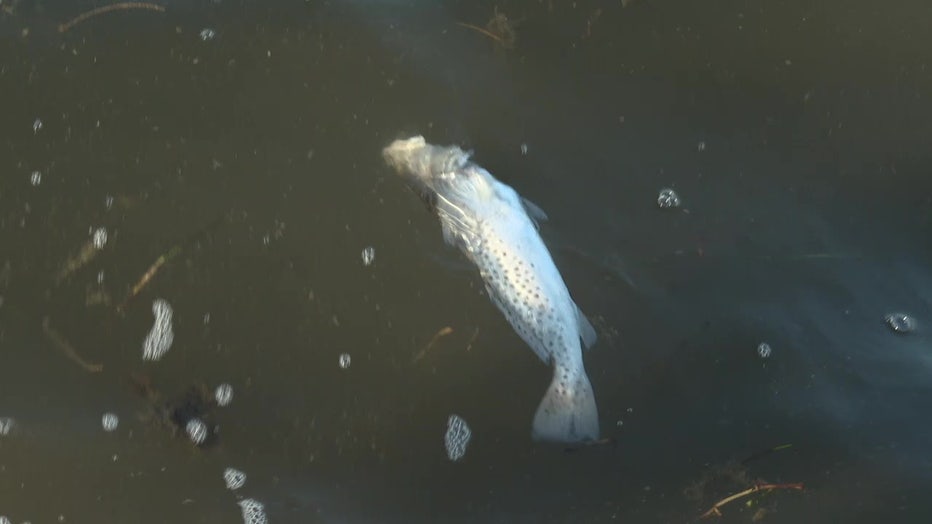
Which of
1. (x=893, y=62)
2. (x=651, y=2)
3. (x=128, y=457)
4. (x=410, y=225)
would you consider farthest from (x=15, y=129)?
(x=893, y=62)

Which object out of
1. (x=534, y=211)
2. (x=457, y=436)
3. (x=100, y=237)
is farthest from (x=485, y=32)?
(x=100, y=237)

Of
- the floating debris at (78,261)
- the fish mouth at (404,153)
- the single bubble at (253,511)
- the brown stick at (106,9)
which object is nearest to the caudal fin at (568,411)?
the fish mouth at (404,153)

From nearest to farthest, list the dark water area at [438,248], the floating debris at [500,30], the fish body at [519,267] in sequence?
1. the fish body at [519,267]
2. the dark water area at [438,248]
3. the floating debris at [500,30]

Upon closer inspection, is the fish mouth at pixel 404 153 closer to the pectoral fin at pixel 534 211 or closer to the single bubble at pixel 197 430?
the pectoral fin at pixel 534 211

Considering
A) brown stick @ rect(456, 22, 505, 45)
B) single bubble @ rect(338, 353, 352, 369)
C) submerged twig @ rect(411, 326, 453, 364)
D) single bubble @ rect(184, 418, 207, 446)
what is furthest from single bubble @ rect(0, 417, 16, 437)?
brown stick @ rect(456, 22, 505, 45)

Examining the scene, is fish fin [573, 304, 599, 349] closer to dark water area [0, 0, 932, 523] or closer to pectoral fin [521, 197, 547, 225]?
dark water area [0, 0, 932, 523]

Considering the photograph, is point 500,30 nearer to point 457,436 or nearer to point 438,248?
point 438,248
